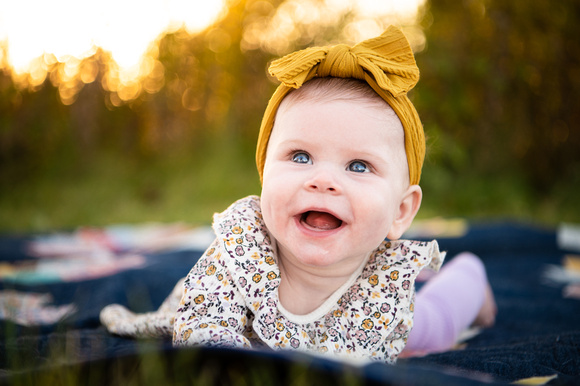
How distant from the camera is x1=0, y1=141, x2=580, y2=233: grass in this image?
154 inches

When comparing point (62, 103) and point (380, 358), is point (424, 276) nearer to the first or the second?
point (380, 358)

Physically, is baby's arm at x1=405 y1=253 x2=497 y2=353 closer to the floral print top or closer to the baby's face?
the floral print top

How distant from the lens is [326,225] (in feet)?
3.30

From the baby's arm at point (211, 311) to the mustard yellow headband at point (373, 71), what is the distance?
0.34 m

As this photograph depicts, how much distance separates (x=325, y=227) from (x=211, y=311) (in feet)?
0.97

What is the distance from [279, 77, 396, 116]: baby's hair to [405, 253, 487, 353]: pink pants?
Result: 68cm

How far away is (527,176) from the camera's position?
4.50m

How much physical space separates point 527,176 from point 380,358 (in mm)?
3994

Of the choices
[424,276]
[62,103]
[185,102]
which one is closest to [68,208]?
[62,103]

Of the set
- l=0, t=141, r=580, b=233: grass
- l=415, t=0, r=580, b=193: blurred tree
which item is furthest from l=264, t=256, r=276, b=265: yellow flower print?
l=415, t=0, r=580, b=193: blurred tree

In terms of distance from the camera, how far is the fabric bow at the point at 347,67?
1.03 m

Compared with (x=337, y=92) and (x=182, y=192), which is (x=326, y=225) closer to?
(x=337, y=92)

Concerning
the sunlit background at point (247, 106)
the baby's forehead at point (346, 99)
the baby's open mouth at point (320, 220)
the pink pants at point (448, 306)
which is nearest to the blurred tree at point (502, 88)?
the sunlit background at point (247, 106)

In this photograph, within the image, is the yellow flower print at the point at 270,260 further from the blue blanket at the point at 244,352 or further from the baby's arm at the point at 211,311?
the blue blanket at the point at 244,352
